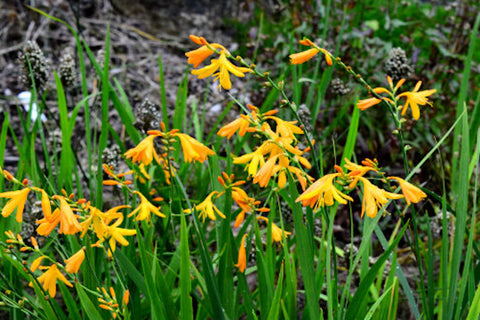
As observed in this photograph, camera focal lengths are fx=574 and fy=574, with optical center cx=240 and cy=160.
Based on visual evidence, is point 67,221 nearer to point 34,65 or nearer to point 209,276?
point 209,276

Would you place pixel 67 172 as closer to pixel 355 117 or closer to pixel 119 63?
pixel 355 117

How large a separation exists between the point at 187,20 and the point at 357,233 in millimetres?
2514

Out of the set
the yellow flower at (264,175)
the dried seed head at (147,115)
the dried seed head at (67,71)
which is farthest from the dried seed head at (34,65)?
the yellow flower at (264,175)

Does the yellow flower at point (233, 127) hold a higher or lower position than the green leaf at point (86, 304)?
higher

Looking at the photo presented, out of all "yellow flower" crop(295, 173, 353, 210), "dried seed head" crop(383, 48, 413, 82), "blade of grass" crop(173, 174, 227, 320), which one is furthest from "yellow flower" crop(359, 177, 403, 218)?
"dried seed head" crop(383, 48, 413, 82)

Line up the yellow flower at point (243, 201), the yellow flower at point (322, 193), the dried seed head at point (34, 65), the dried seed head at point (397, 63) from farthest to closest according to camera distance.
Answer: the dried seed head at point (397, 63), the dried seed head at point (34, 65), the yellow flower at point (243, 201), the yellow flower at point (322, 193)

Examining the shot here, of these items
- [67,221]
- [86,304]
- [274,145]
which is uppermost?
[274,145]

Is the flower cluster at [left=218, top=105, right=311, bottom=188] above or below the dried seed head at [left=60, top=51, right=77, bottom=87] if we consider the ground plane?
above

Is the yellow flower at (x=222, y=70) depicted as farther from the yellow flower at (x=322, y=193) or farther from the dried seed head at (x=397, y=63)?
the dried seed head at (x=397, y=63)

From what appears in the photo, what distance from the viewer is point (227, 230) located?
1.48 meters

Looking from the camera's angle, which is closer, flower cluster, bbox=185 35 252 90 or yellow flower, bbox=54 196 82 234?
yellow flower, bbox=54 196 82 234

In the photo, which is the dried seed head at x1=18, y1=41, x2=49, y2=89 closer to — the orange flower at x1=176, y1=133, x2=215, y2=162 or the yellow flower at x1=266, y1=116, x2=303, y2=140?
the orange flower at x1=176, y1=133, x2=215, y2=162

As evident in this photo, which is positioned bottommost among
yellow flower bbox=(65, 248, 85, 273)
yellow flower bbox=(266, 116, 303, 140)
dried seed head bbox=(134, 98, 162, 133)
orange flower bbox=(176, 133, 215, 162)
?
yellow flower bbox=(65, 248, 85, 273)

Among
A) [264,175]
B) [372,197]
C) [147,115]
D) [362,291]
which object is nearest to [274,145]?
[264,175]
